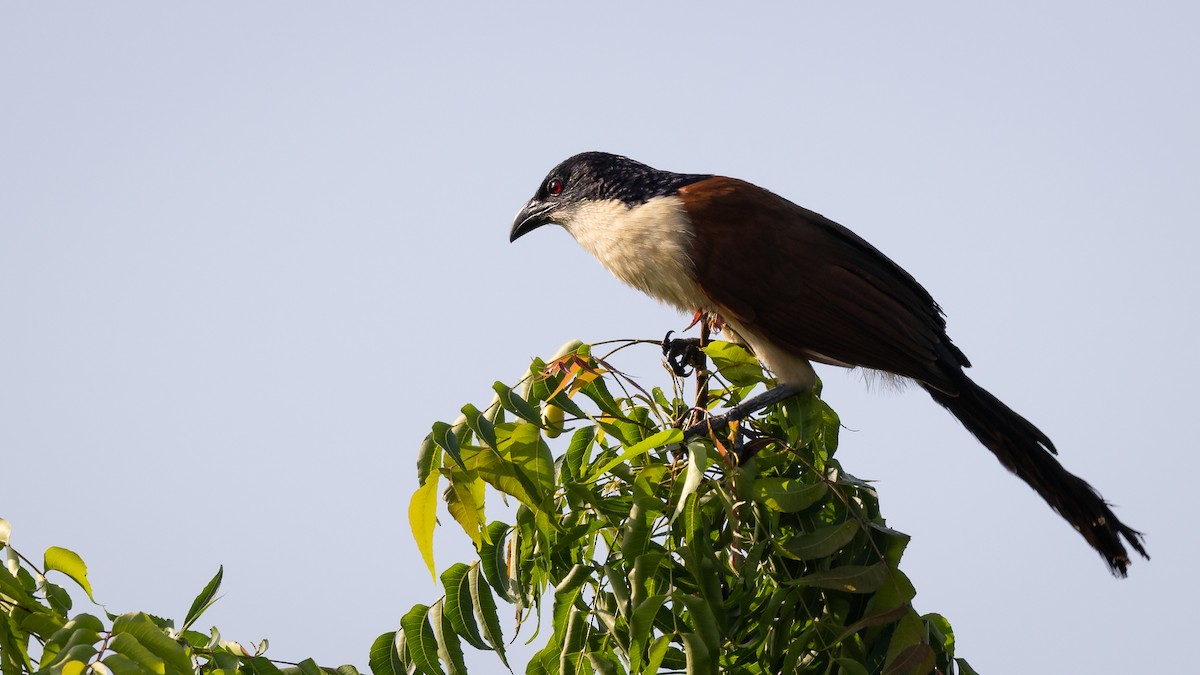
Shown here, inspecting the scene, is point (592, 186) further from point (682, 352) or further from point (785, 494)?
point (785, 494)

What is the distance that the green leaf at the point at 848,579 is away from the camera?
2.13 metres

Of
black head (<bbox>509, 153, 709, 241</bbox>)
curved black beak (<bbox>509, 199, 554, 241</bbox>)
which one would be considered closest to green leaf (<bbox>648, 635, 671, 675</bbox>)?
black head (<bbox>509, 153, 709, 241</bbox>)

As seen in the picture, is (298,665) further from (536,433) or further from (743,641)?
(743,641)

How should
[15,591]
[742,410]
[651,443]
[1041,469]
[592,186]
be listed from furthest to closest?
[592,186] → [1041,469] → [742,410] → [651,443] → [15,591]

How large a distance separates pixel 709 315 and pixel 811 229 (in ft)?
1.43

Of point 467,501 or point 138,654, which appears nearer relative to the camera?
point 138,654

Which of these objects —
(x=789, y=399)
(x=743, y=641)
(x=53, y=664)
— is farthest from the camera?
(x=789, y=399)

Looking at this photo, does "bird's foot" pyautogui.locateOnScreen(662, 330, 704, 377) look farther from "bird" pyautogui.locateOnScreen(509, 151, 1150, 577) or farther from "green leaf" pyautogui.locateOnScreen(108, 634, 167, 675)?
"green leaf" pyautogui.locateOnScreen(108, 634, 167, 675)

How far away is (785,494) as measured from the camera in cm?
219

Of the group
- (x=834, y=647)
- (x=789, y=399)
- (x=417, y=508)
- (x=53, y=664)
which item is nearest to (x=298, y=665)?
(x=417, y=508)

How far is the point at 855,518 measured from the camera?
223 cm

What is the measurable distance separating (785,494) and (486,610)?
639 millimetres

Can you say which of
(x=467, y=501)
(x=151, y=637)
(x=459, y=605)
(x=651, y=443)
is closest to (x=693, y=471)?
(x=651, y=443)

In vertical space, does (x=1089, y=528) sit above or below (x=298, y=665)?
above
